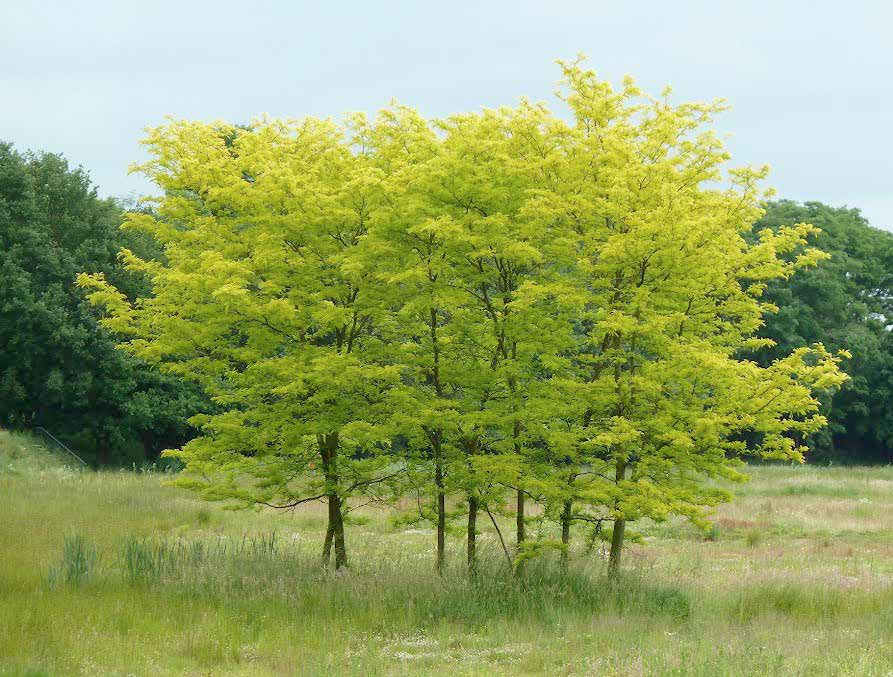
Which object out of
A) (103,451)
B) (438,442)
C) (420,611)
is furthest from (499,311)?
(103,451)

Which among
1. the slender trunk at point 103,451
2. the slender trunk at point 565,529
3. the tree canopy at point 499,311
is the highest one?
the tree canopy at point 499,311

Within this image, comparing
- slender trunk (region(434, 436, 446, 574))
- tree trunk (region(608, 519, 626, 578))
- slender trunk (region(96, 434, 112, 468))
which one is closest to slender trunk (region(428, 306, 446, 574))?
slender trunk (region(434, 436, 446, 574))

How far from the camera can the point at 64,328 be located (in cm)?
4303

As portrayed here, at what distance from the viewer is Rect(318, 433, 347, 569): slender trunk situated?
1945 cm

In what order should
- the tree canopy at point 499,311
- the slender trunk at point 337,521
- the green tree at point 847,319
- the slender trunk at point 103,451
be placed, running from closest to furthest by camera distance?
the tree canopy at point 499,311 < the slender trunk at point 337,521 < the slender trunk at point 103,451 < the green tree at point 847,319

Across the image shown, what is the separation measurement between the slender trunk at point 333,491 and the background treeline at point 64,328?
25.4 m

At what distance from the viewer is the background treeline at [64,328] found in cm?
4378

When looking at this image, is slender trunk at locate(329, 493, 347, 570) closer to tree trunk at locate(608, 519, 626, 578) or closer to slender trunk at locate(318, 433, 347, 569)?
slender trunk at locate(318, 433, 347, 569)

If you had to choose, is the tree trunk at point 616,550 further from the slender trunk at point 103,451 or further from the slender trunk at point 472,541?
the slender trunk at point 103,451

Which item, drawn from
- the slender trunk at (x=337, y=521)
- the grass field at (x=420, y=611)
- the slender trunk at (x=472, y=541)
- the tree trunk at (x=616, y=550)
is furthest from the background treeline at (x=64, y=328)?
the tree trunk at (x=616, y=550)

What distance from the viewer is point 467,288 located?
1897cm

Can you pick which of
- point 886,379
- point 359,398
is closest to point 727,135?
point 359,398

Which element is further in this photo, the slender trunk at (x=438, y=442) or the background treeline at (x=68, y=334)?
the background treeline at (x=68, y=334)

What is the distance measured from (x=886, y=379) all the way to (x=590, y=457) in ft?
165
